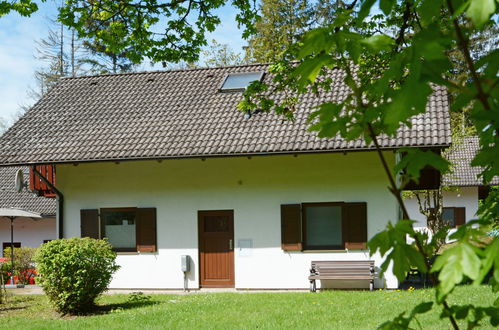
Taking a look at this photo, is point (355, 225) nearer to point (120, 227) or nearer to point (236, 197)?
point (236, 197)

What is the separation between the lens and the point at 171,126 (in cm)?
1752

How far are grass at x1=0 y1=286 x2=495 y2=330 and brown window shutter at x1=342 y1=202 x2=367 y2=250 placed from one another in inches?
69.9

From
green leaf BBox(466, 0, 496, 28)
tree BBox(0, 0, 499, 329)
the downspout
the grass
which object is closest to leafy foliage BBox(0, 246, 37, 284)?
the downspout

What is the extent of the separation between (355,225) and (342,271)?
3.84ft

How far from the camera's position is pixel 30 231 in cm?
2691

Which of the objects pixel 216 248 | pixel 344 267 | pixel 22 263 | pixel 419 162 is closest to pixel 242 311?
pixel 344 267

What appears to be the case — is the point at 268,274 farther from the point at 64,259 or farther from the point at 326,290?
the point at 64,259

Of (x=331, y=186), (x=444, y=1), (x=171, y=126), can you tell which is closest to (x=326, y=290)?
(x=331, y=186)

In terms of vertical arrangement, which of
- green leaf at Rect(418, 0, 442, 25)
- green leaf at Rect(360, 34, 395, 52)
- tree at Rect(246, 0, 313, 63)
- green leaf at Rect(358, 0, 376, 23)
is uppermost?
tree at Rect(246, 0, 313, 63)

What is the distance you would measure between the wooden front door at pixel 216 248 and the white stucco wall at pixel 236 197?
0.18 metres

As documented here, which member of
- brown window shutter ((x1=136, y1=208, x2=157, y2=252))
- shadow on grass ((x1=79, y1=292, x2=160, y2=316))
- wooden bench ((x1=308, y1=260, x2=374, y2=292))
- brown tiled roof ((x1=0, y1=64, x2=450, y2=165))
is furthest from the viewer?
brown window shutter ((x1=136, y1=208, x2=157, y2=252))

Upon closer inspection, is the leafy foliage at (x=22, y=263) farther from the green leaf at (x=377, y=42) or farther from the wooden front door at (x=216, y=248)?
the green leaf at (x=377, y=42)

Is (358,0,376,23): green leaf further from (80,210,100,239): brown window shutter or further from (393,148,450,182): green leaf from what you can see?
(80,210,100,239): brown window shutter

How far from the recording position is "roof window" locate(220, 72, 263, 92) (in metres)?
18.5
